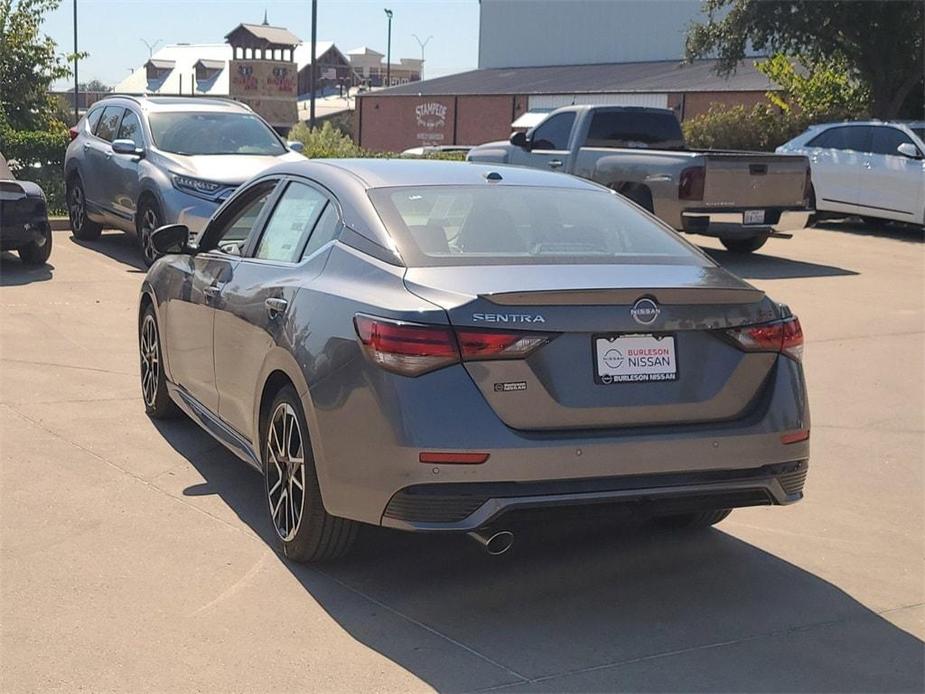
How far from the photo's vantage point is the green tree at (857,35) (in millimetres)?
24766

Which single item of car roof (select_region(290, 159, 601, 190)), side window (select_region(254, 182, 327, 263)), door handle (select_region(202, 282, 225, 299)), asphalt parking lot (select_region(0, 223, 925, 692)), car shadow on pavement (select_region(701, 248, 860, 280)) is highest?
car roof (select_region(290, 159, 601, 190))

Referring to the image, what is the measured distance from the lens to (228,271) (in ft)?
19.3

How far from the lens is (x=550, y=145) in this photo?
1714 cm

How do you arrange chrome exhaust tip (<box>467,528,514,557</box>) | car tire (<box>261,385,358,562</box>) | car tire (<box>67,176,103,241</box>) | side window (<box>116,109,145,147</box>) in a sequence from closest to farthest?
1. chrome exhaust tip (<box>467,528,514,557</box>)
2. car tire (<box>261,385,358,562</box>)
3. side window (<box>116,109,145,147</box>)
4. car tire (<box>67,176,103,241</box>)

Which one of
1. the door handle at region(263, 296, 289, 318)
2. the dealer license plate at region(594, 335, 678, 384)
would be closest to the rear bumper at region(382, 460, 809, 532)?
the dealer license plate at region(594, 335, 678, 384)

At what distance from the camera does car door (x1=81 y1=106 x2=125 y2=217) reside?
14250mm

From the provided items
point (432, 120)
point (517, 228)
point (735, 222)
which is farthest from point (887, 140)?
point (432, 120)

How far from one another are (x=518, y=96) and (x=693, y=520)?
157ft

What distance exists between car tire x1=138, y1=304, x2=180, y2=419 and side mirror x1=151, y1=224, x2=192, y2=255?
0.64 metres

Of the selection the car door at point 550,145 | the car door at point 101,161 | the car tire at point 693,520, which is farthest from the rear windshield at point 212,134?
the car tire at point 693,520

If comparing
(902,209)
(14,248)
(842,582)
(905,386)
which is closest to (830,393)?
(905,386)

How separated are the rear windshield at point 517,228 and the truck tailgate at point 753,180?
963cm

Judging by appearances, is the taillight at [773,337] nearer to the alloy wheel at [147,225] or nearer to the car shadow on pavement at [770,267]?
the alloy wheel at [147,225]

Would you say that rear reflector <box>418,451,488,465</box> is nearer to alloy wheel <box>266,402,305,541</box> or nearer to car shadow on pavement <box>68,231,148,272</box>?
alloy wheel <box>266,402,305,541</box>
